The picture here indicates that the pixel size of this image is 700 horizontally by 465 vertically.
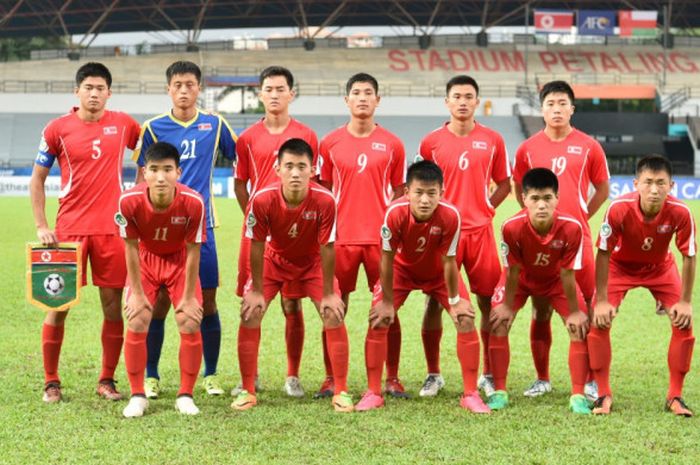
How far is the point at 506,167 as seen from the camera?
21.1 feet

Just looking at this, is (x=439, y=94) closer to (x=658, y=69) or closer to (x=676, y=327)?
(x=658, y=69)

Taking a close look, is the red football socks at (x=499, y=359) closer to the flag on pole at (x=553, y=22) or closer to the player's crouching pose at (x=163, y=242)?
the player's crouching pose at (x=163, y=242)

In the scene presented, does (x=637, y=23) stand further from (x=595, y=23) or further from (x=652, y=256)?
(x=652, y=256)

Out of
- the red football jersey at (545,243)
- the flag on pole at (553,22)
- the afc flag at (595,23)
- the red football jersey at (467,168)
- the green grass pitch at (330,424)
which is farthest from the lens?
the afc flag at (595,23)

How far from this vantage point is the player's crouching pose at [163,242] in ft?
18.0

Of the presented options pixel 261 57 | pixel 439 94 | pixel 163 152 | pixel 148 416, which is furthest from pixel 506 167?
pixel 261 57

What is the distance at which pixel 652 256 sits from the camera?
5.81 meters

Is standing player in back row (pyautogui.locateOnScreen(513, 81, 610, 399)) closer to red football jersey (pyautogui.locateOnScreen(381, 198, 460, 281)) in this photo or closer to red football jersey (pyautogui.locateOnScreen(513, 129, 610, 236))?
red football jersey (pyautogui.locateOnScreen(513, 129, 610, 236))

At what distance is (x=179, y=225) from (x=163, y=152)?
0.46 metres

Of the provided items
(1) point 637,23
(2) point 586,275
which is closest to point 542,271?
(2) point 586,275

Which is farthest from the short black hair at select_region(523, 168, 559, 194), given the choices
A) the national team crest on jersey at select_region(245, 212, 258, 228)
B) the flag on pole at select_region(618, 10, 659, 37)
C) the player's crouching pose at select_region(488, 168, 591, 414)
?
the flag on pole at select_region(618, 10, 659, 37)

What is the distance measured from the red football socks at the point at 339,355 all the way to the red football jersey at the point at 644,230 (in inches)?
64.2

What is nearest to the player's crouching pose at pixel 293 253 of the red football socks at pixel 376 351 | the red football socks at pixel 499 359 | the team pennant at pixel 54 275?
the red football socks at pixel 376 351

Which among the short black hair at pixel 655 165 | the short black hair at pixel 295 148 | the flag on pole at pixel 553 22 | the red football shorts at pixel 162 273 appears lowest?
the red football shorts at pixel 162 273
